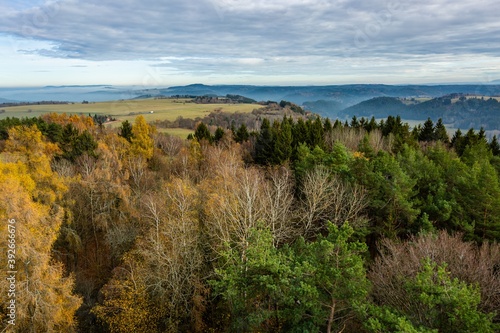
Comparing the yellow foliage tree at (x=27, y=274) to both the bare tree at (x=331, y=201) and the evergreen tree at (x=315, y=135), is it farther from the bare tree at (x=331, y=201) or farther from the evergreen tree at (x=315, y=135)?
the evergreen tree at (x=315, y=135)

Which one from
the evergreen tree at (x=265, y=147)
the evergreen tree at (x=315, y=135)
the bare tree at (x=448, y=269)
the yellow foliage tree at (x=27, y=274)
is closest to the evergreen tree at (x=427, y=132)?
the evergreen tree at (x=315, y=135)

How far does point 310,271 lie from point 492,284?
29.3 feet

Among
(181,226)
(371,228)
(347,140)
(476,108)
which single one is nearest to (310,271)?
(181,226)

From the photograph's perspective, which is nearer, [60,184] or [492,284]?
[492,284]

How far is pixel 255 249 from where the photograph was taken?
15.7m

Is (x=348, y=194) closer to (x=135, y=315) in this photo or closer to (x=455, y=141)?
(x=135, y=315)

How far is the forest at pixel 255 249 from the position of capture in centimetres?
1363

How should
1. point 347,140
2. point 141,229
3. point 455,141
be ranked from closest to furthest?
point 141,229 → point 347,140 → point 455,141

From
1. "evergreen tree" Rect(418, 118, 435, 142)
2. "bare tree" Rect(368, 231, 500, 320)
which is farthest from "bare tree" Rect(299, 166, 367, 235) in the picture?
"evergreen tree" Rect(418, 118, 435, 142)

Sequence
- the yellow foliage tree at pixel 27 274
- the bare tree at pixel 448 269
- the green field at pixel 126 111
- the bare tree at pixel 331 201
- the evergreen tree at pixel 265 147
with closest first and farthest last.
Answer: the bare tree at pixel 448 269 < the yellow foliage tree at pixel 27 274 < the bare tree at pixel 331 201 < the evergreen tree at pixel 265 147 < the green field at pixel 126 111

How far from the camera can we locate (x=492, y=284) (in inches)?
594

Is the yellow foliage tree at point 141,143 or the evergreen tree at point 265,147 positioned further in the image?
the yellow foliage tree at point 141,143

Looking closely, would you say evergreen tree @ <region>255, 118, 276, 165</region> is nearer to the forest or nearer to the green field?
the forest

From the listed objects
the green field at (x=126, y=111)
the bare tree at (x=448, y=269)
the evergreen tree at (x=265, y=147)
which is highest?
the green field at (x=126, y=111)
